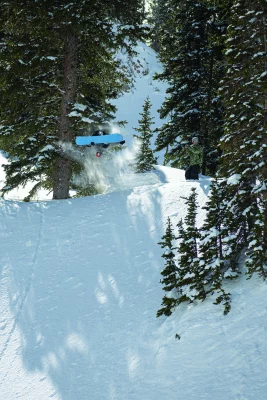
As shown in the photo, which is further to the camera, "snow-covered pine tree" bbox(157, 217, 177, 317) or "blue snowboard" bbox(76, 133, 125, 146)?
"blue snowboard" bbox(76, 133, 125, 146)

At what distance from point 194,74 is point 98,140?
748 centimetres

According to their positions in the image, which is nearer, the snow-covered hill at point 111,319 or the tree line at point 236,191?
the snow-covered hill at point 111,319

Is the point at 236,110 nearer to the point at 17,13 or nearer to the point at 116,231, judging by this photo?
the point at 116,231

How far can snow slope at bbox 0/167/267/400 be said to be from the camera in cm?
573

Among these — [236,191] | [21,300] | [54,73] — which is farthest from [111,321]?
[54,73]

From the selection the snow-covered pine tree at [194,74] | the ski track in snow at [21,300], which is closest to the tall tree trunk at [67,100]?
the ski track in snow at [21,300]

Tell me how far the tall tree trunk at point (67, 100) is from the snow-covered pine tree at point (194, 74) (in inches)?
254

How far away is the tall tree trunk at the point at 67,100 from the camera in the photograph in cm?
1439

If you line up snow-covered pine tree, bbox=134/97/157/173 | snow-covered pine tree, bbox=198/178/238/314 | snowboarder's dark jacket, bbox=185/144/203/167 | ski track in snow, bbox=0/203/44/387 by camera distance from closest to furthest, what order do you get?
snow-covered pine tree, bbox=198/178/238/314 < ski track in snow, bbox=0/203/44/387 < snowboarder's dark jacket, bbox=185/144/203/167 < snow-covered pine tree, bbox=134/97/157/173

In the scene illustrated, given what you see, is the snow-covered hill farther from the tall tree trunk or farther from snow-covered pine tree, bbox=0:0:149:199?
snow-covered pine tree, bbox=0:0:149:199

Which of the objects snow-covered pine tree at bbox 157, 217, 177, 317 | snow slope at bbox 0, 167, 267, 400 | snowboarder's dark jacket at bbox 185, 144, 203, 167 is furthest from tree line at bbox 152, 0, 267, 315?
snowboarder's dark jacket at bbox 185, 144, 203, 167

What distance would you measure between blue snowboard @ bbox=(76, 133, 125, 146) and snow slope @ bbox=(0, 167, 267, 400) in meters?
2.70

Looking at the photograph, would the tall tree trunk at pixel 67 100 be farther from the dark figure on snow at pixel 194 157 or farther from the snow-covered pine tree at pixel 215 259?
the snow-covered pine tree at pixel 215 259

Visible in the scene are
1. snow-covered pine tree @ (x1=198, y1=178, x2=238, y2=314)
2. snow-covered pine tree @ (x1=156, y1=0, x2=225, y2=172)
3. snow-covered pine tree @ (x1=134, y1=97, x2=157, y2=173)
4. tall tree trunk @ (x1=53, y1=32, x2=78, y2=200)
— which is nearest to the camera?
snow-covered pine tree @ (x1=198, y1=178, x2=238, y2=314)
